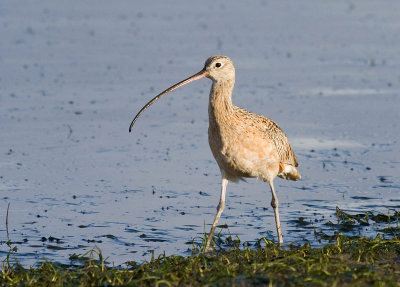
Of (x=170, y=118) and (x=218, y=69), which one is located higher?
(x=170, y=118)

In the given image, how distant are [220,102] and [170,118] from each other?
13.8 ft

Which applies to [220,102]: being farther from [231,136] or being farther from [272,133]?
[272,133]

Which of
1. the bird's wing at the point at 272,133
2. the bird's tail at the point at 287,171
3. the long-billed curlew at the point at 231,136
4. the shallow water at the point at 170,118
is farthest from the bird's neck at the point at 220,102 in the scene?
the shallow water at the point at 170,118

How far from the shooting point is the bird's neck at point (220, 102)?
7.68 meters

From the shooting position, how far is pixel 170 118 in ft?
39.0

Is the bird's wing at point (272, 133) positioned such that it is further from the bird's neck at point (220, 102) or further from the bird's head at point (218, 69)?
the bird's head at point (218, 69)

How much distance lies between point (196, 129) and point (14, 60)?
14.2ft

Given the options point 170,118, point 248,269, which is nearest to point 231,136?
point 248,269

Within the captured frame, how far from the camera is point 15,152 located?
10.4 metres

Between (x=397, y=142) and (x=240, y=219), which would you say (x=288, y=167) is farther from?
(x=397, y=142)

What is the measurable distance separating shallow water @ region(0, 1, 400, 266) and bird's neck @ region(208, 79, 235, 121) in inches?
45.2

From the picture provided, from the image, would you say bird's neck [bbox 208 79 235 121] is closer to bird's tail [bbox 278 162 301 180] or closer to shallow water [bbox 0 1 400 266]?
bird's tail [bbox 278 162 301 180]


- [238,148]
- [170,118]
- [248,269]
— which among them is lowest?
[248,269]

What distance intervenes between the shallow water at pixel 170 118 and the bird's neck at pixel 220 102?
1149 mm
